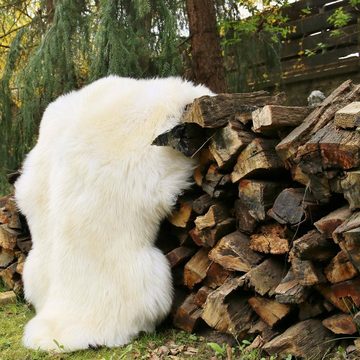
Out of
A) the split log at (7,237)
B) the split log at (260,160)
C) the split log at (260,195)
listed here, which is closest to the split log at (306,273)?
the split log at (260,195)

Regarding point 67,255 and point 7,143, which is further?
point 7,143

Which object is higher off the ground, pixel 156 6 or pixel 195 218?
pixel 156 6

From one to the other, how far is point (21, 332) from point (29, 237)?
805mm

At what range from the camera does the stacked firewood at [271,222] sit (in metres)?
1.69

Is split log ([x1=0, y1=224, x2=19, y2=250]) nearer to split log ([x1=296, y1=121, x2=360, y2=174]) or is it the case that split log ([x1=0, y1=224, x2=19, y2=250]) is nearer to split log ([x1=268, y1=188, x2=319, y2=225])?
split log ([x1=268, y1=188, x2=319, y2=225])

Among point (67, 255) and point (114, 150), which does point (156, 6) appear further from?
point (67, 255)

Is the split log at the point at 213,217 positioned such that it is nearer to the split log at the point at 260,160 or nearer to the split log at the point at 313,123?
the split log at the point at 260,160

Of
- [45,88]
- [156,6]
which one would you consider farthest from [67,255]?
[156,6]

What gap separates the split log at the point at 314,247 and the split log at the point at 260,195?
0.84 feet

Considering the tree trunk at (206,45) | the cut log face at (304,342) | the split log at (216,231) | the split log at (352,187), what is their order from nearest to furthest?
the split log at (352,187) → the cut log face at (304,342) → the split log at (216,231) → the tree trunk at (206,45)

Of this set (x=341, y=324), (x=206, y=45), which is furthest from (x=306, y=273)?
(x=206, y=45)

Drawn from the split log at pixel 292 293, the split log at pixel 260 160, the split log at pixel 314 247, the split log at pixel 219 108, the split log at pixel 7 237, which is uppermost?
the split log at pixel 219 108

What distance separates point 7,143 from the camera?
430cm

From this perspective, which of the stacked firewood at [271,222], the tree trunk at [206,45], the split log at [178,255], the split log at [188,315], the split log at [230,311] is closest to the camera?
the stacked firewood at [271,222]
